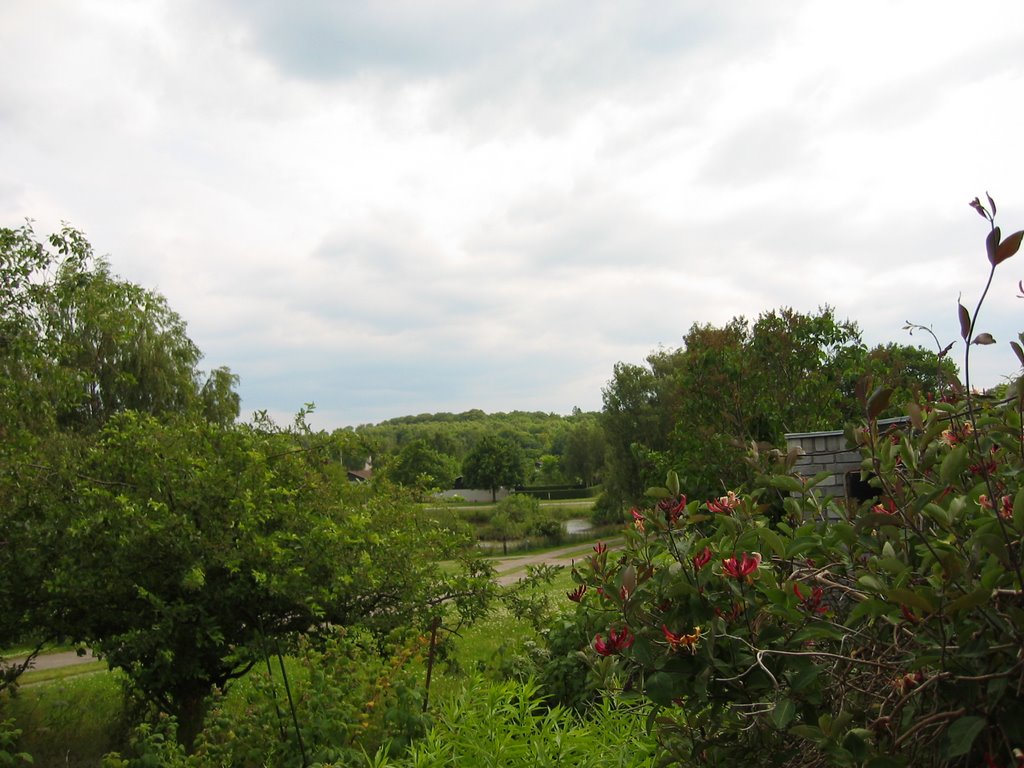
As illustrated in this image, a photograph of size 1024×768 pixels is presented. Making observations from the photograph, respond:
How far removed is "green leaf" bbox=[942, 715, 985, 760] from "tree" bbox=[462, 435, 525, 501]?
57797 mm

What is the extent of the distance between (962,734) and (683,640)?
2.03 ft

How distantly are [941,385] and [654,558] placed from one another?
1.10 meters

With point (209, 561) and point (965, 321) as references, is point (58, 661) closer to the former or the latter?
point (209, 561)

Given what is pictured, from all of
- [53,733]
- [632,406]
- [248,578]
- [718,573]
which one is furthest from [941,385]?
[632,406]

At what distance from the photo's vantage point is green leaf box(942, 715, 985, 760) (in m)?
1.53

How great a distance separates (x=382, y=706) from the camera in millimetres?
4441

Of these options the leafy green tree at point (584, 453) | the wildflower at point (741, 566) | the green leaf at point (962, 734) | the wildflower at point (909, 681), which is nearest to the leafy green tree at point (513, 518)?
the leafy green tree at point (584, 453)

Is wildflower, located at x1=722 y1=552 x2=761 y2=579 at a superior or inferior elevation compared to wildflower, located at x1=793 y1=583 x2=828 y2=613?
superior

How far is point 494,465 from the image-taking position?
2327 inches

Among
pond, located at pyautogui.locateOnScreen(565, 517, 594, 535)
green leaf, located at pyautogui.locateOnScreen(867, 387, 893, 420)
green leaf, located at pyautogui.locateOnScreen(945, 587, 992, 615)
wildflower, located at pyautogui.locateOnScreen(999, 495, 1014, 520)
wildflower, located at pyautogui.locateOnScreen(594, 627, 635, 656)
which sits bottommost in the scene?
pond, located at pyautogui.locateOnScreen(565, 517, 594, 535)

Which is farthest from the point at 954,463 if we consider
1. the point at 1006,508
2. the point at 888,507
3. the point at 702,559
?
the point at 702,559

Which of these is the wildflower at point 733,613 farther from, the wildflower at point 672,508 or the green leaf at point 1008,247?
the green leaf at point 1008,247

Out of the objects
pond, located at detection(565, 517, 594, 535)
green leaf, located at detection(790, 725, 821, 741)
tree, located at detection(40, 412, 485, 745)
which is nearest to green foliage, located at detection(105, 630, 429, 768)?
tree, located at detection(40, 412, 485, 745)

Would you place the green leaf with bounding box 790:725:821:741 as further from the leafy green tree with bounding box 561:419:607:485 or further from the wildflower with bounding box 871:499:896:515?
the leafy green tree with bounding box 561:419:607:485
